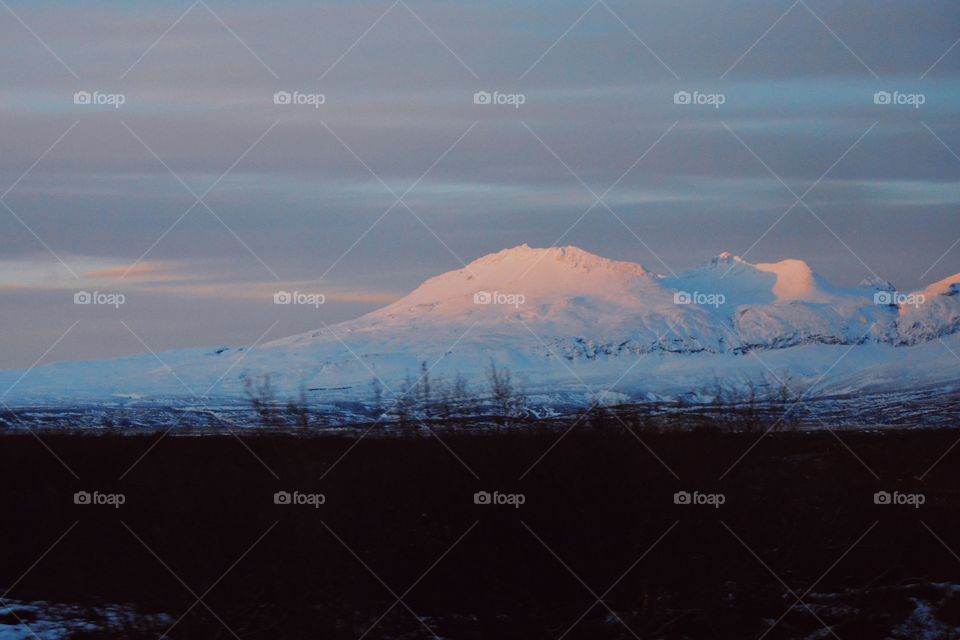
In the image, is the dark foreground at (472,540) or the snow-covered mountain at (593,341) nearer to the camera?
the dark foreground at (472,540)

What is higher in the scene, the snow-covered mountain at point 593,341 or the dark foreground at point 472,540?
the snow-covered mountain at point 593,341

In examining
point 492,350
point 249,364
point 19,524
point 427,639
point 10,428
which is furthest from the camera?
point 492,350

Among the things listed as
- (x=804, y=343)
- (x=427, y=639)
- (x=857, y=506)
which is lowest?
(x=427, y=639)

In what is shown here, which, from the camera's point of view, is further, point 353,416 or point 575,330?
point 575,330

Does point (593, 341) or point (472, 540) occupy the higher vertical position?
point (593, 341)

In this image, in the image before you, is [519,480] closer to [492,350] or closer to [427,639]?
[427,639]

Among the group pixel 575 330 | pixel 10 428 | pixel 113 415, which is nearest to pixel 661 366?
pixel 575 330
